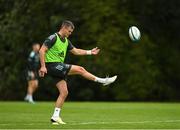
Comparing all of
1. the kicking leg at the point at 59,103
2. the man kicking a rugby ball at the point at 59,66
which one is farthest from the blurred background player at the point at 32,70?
the kicking leg at the point at 59,103

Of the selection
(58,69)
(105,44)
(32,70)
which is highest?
(58,69)

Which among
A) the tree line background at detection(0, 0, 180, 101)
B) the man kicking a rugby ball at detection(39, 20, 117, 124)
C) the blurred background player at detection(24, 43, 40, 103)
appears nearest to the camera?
the man kicking a rugby ball at detection(39, 20, 117, 124)

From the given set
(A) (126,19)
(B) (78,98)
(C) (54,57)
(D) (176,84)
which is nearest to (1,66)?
(B) (78,98)

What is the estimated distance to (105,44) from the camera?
35.9m

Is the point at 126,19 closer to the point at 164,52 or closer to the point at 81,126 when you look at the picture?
the point at 164,52

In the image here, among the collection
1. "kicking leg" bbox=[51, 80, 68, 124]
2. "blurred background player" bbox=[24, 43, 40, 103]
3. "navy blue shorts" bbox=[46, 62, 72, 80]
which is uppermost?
"navy blue shorts" bbox=[46, 62, 72, 80]

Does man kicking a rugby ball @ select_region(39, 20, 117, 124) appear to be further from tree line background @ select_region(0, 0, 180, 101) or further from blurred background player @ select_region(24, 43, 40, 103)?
tree line background @ select_region(0, 0, 180, 101)

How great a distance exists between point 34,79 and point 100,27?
7.76 meters

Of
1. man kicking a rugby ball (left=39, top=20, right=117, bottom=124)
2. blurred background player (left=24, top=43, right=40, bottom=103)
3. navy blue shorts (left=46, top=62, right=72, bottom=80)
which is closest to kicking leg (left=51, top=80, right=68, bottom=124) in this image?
man kicking a rugby ball (left=39, top=20, right=117, bottom=124)

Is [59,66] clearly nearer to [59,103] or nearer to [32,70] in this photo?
[59,103]

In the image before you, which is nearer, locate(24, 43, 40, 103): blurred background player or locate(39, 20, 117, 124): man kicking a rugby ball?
locate(39, 20, 117, 124): man kicking a rugby ball

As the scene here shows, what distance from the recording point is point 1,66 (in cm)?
3747

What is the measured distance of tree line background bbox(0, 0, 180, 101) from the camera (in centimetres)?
3609

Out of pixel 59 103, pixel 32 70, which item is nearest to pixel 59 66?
pixel 59 103
